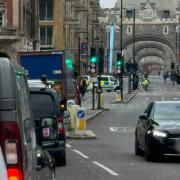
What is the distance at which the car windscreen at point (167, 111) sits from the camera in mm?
19531

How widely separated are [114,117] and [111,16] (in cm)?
15475

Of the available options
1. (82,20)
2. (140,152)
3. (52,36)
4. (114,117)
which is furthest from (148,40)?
(140,152)

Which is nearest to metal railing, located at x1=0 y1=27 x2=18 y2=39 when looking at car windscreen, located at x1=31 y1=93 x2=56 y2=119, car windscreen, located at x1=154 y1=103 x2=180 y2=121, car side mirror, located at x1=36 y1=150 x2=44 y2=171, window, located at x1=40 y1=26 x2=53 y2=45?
window, located at x1=40 y1=26 x2=53 y2=45

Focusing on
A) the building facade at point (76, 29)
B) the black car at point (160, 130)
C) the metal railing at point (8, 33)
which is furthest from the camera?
the building facade at point (76, 29)

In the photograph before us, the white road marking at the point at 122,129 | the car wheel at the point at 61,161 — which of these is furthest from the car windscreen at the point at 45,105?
the white road marking at the point at 122,129

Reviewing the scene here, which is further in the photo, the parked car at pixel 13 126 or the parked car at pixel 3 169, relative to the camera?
the parked car at pixel 13 126

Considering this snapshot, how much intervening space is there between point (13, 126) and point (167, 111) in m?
13.7

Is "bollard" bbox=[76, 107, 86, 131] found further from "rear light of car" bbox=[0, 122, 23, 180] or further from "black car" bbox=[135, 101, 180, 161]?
"rear light of car" bbox=[0, 122, 23, 180]

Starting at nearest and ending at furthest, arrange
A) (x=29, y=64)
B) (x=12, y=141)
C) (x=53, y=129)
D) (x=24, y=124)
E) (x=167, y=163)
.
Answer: (x=12, y=141), (x=24, y=124), (x=53, y=129), (x=167, y=163), (x=29, y=64)

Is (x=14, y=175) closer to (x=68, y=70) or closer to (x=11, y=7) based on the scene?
(x=68, y=70)

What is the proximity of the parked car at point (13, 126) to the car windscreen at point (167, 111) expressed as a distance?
1260 cm

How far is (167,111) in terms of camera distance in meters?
19.9

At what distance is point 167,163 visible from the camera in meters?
19.1

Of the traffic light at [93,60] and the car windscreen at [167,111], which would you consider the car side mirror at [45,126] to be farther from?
the traffic light at [93,60]
